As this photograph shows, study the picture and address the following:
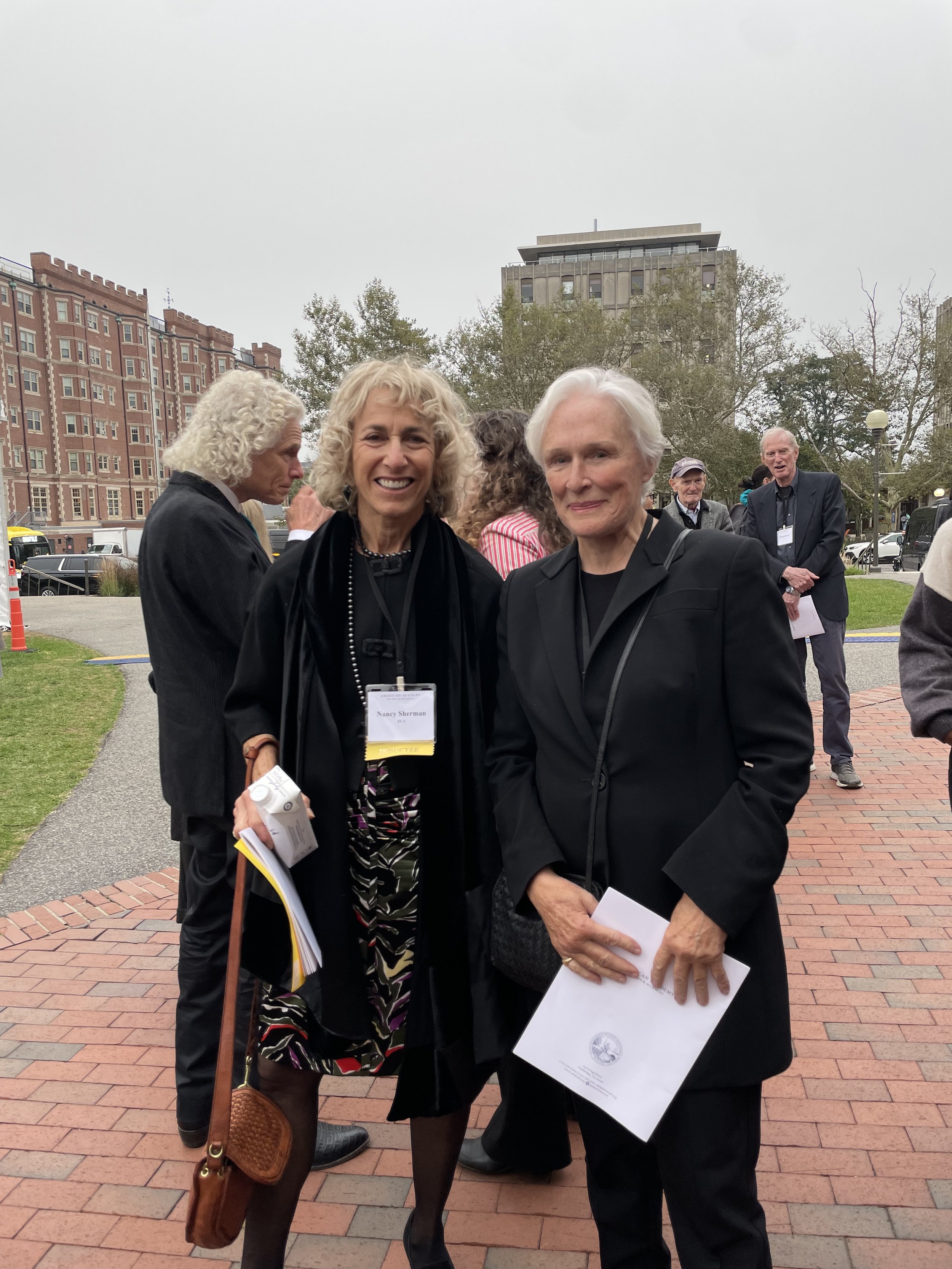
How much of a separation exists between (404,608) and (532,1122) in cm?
148

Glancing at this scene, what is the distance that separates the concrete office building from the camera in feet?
287

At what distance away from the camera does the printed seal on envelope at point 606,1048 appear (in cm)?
177

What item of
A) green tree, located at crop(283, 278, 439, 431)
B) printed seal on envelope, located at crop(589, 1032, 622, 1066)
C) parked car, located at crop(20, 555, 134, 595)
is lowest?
parked car, located at crop(20, 555, 134, 595)

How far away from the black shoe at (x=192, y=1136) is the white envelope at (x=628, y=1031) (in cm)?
150

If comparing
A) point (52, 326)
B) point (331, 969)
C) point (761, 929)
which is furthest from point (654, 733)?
point (52, 326)

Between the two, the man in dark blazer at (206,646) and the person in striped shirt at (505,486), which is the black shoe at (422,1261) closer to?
the man in dark blazer at (206,646)

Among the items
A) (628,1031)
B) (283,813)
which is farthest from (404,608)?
(628,1031)

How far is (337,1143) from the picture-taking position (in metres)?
2.75

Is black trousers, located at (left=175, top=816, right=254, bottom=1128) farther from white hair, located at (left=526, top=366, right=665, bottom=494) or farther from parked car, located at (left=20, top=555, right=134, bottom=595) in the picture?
parked car, located at (left=20, top=555, right=134, bottom=595)

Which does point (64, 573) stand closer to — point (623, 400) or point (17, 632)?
point (17, 632)

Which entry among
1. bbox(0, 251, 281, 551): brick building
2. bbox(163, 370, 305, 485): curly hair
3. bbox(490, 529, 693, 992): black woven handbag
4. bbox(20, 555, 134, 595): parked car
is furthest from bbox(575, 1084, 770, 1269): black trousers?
Answer: bbox(0, 251, 281, 551): brick building

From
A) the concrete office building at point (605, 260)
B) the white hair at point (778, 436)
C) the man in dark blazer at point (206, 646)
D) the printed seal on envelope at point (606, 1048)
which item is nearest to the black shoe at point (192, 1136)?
the man in dark blazer at point (206, 646)

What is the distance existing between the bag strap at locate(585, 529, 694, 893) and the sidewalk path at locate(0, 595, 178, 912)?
12.6 ft

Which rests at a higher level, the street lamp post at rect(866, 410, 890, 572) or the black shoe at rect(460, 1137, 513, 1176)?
the street lamp post at rect(866, 410, 890, 572)
